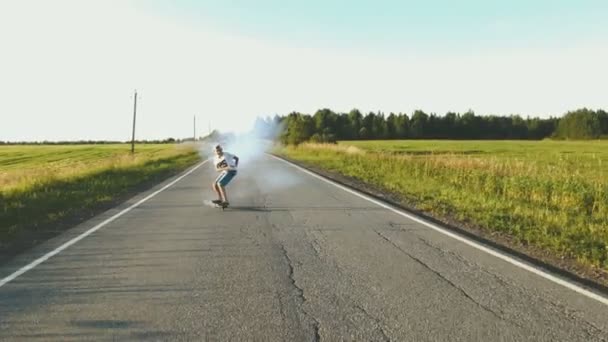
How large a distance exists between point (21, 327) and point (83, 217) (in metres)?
7.28

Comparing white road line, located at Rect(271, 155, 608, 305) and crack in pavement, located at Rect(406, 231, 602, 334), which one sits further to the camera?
white road line, located at Rect(271, 155, 608, 305)

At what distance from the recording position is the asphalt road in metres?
4.17

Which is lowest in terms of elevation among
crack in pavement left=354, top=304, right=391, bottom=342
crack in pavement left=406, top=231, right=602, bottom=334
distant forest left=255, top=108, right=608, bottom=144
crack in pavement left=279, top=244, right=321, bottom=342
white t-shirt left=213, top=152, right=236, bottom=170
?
crack in pavement left=279, top=244, right=321, bottom=342

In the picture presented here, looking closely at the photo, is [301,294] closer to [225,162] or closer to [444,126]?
[225,162]

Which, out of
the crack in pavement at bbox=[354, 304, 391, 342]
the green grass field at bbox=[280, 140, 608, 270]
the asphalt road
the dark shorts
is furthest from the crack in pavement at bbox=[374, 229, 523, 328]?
the dark shorts

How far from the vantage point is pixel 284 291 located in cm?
529

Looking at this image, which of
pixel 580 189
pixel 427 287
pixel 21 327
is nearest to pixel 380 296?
pixel 427 287

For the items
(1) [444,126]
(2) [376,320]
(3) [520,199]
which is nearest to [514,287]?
(2) [376,320]

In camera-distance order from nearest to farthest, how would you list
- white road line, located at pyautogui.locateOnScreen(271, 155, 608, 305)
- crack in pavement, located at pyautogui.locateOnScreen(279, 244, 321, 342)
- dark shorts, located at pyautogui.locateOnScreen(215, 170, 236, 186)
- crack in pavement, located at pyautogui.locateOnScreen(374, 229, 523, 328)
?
crack in pavement, located at pyautogui.locateOnScreen(279, 244, 321, 342) → crack in pavement, located at pyautogui.locateOnScreen(374, 229, 523, 328) → white road line, located at pyautogui.locateOnScreen(271, 155, 608, 305) → dark shorts, located at pyautogui.locateOnScreen(215, 170, 236, 186)

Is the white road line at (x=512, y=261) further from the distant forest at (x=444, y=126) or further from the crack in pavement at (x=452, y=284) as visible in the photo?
the distant forest at (x=444, y=126)

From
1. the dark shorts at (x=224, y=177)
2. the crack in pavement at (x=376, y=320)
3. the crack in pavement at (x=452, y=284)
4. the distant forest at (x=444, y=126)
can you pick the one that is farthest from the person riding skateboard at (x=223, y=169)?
the distant forest at (x=444, y=126)

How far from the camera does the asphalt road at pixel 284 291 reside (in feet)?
13.7

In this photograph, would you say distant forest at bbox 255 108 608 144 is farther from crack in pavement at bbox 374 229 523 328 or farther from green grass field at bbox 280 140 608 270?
crack in pavement at bbox 374 229 523 328

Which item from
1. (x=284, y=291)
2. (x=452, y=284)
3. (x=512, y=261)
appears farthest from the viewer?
(x=512, y=261)
